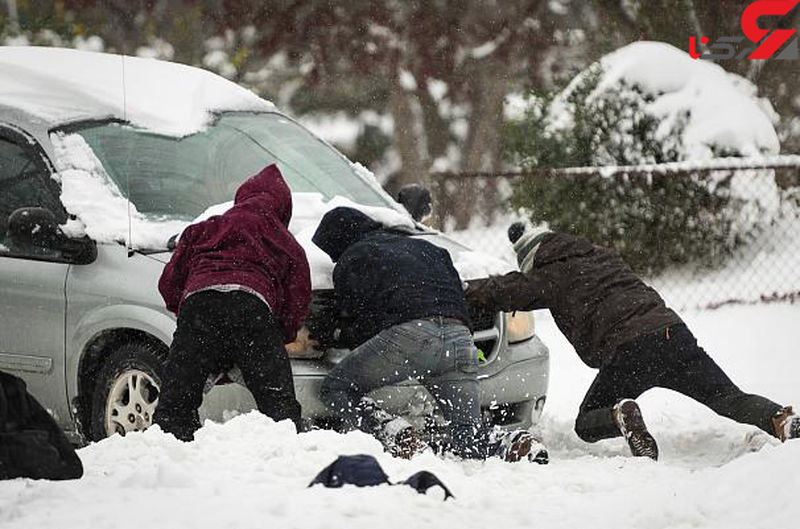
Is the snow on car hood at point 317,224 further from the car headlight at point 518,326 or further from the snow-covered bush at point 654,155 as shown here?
the snow-covered bush at point 654,155

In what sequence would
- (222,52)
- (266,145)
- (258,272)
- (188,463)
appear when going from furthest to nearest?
(222,52) < (266,145) < (258,272) < (188,463)

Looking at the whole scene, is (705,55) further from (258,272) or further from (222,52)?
(258,272)

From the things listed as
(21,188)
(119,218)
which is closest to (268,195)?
(119,218)

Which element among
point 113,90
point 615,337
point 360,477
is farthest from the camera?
point 113,90

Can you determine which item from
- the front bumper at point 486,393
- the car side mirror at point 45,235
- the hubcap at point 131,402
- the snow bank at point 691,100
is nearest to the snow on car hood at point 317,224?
the front bumper at point 486,393

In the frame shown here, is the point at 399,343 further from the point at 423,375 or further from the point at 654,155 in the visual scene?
the point at 654,155

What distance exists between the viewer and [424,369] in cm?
595

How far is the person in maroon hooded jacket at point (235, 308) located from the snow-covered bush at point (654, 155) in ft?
19.1

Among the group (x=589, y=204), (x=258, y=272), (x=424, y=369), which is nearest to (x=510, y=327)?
(x=424, y=369)

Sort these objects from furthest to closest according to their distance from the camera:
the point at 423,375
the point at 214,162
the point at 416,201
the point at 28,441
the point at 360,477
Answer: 1. the point at 416,201
2. the point at 214,162
3. the point at 423,375
4. the point at 360,477
5. the point at 28,441

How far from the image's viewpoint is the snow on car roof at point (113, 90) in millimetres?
6832

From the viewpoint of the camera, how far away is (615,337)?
6453mm

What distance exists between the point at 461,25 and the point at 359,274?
859 centimetres

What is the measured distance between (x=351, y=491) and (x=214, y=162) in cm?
312
